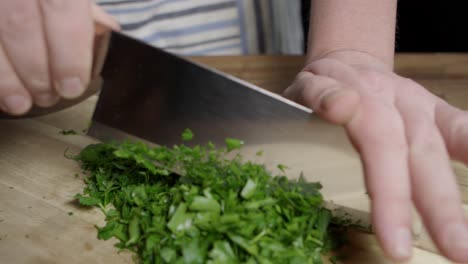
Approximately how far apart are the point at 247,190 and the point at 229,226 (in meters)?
0.08

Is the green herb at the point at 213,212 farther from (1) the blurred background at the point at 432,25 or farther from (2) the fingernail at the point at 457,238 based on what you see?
(1) the blurred background at the point at 432,25

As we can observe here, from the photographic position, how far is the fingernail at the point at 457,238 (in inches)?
35.5

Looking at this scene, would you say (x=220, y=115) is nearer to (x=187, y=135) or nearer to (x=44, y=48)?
(x=187, y=135)

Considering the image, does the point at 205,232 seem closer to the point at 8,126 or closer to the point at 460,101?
the point at 8,126

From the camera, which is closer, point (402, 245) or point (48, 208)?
point (402, 245)

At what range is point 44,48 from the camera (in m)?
1.01

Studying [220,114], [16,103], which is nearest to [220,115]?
[220,114]

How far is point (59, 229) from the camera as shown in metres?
1.18

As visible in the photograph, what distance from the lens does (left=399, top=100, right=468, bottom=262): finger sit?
92cm

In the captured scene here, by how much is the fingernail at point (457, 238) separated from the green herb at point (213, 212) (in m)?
0.26

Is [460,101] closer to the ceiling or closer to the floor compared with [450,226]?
closer to the floor

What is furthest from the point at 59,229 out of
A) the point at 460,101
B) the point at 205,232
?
the point at 460,101

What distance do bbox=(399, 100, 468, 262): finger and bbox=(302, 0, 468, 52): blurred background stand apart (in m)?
1.44

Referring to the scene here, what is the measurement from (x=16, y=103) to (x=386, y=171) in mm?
758
